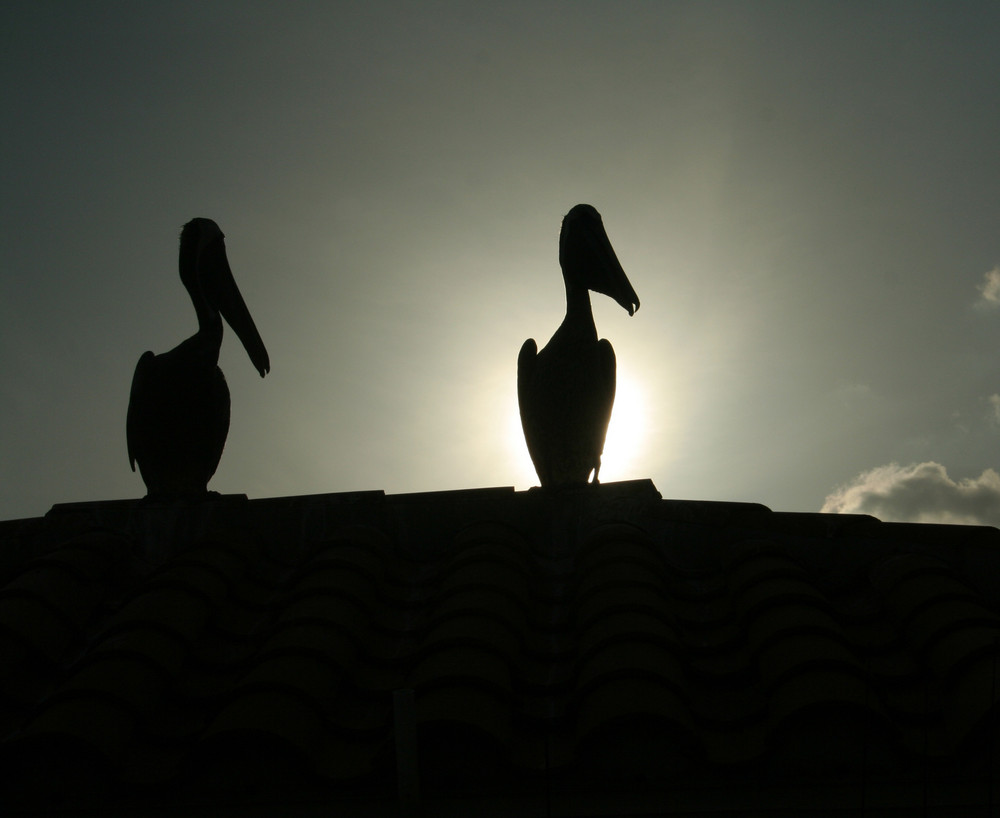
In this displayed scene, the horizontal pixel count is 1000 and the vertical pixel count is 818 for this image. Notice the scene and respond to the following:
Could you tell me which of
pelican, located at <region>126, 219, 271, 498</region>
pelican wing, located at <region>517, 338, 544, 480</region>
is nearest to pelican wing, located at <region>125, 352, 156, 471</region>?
pelican, located at <region>126, 219, 271, 498</region>

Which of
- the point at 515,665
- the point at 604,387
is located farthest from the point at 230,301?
the point at 515,665

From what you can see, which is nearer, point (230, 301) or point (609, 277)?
point (609, 277)

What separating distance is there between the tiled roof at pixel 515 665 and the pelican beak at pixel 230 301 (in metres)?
2.03

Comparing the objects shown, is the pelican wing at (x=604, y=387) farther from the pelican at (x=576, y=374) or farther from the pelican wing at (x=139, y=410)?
the pelican wing at (x=139, y=410)

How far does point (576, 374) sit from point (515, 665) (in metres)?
3.05

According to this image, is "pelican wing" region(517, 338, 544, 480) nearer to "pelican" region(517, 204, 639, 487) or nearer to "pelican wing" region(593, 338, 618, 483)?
"pelican" region(517, 204, 639, 487)

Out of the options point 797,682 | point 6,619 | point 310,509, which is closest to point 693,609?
point 797,682

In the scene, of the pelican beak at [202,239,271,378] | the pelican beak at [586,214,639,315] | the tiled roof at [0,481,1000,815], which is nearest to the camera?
the tiled roof at [0,481,1000,815]

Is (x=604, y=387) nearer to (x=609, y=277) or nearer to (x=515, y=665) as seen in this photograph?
Result: (x=609, y=277)

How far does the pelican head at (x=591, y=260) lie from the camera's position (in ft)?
20.3

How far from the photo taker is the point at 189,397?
6.09m

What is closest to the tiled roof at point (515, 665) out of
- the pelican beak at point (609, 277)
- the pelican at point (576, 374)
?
the pelican at point (576, 374)

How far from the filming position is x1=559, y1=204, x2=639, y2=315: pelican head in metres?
6.20

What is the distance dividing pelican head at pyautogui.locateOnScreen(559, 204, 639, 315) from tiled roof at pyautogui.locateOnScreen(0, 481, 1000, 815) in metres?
1.86
